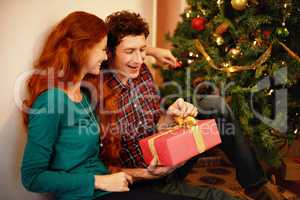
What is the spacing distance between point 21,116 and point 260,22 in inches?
49.6

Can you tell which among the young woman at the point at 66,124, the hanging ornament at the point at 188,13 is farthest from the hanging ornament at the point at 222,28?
the young woman at the point at 66,124

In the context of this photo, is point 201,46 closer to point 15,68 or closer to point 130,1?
point 130,1

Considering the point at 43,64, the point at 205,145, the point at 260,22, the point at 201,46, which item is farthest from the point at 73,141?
the point at 260,22

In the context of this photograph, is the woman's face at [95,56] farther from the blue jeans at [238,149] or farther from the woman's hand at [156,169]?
the blue jeans at [238,149]

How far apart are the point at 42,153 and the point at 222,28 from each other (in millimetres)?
1222

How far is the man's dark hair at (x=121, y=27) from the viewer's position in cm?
134

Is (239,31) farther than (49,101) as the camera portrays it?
Yes

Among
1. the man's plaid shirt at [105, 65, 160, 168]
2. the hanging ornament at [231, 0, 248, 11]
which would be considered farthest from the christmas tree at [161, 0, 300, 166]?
the man's plaid shirt at [105, 65, 160, 168]

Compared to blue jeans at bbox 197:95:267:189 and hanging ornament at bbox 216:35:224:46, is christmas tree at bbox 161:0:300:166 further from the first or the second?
blue jeans at bbox 197:95:267:189

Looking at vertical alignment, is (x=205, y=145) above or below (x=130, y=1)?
below

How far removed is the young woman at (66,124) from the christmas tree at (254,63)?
83 centimetres

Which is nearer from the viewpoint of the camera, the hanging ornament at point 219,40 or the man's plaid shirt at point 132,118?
the man's plaid shirt at point 132,118

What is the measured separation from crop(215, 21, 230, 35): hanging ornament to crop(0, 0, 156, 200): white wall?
3.09 feet

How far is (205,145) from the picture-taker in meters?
1.20
